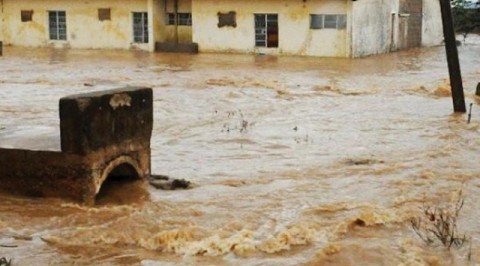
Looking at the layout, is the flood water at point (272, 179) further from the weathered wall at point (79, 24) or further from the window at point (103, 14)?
the window at point (103, 14)

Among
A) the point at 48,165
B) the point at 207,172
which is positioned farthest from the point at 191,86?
the point at 48,165

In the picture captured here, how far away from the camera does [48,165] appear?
9.33 meters

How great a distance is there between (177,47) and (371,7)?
7405 millimetres

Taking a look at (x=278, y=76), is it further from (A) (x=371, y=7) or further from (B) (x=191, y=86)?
(A) (x=371, y=7)

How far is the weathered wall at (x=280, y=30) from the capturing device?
28969 mm

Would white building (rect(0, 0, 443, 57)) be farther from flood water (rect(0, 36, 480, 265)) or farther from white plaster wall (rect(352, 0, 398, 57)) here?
flood water (rect(0, 36, 480, 265))

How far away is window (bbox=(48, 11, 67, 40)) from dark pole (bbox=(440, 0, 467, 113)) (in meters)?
20.6

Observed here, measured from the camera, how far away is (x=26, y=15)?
111 ft

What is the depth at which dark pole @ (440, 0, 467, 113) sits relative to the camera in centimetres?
1548

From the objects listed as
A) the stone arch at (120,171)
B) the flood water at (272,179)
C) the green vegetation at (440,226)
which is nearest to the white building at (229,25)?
the flood water at (272,179)

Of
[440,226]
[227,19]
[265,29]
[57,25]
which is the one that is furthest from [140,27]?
[440,226]

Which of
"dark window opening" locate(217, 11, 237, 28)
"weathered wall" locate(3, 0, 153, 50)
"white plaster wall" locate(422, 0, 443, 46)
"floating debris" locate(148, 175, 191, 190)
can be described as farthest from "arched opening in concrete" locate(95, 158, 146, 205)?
"white plaster wall" locate(422, 0, 443, 46)

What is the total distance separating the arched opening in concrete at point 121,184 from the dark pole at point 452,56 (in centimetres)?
769

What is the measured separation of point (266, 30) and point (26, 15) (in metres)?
10.5
